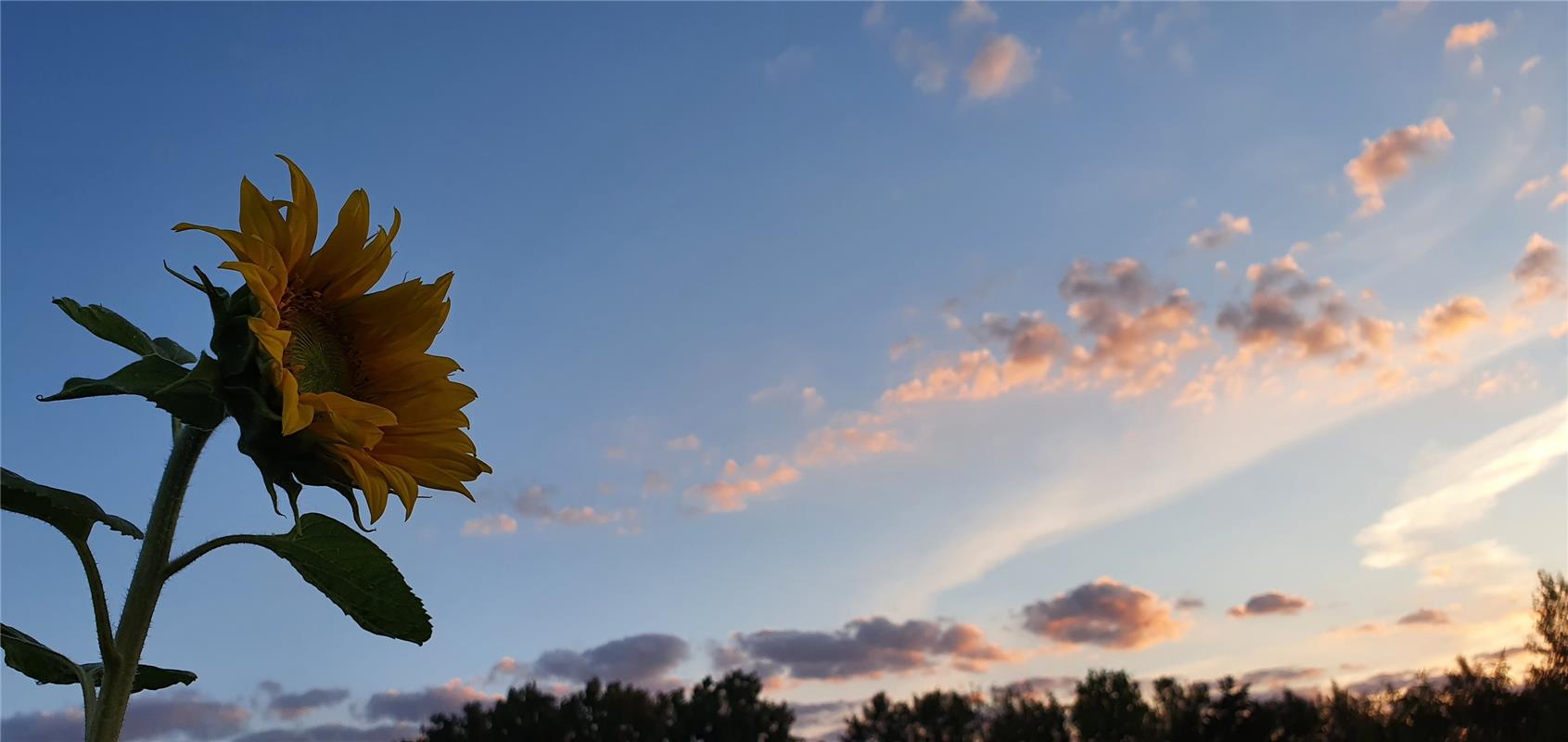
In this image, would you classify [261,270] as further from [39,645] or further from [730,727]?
[730,727]

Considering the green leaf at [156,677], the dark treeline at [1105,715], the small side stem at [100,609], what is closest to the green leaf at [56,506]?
the small side stem at [100,609]

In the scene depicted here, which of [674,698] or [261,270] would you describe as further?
[674,698]

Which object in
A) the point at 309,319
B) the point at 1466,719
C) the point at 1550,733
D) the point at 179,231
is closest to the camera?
the point at 179,231

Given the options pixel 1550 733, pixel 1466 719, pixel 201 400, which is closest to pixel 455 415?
pixel 201 400

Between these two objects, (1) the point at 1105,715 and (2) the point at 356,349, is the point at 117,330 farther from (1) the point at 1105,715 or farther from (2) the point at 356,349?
(1) the point at 1105,715

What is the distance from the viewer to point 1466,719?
31.5 meters

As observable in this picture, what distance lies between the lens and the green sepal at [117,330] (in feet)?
4.96

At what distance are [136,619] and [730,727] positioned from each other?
49234 mm

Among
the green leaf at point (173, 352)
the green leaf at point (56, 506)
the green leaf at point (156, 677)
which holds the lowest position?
the green leaf at point (156, 677)

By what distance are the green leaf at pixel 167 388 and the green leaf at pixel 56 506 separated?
0.36 feet

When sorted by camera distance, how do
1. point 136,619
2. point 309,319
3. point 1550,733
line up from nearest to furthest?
point 136,619, point 309,319, point 1550,733

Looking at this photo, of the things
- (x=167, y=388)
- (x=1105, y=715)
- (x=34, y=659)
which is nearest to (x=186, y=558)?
(x=167, y=388)

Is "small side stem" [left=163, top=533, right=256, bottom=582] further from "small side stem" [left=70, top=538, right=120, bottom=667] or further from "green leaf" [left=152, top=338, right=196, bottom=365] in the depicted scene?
"green leaf" [left=152, top=338, right=196, bottom=365]

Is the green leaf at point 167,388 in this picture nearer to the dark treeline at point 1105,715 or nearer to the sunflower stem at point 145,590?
the sunflower stem at point 145,590
